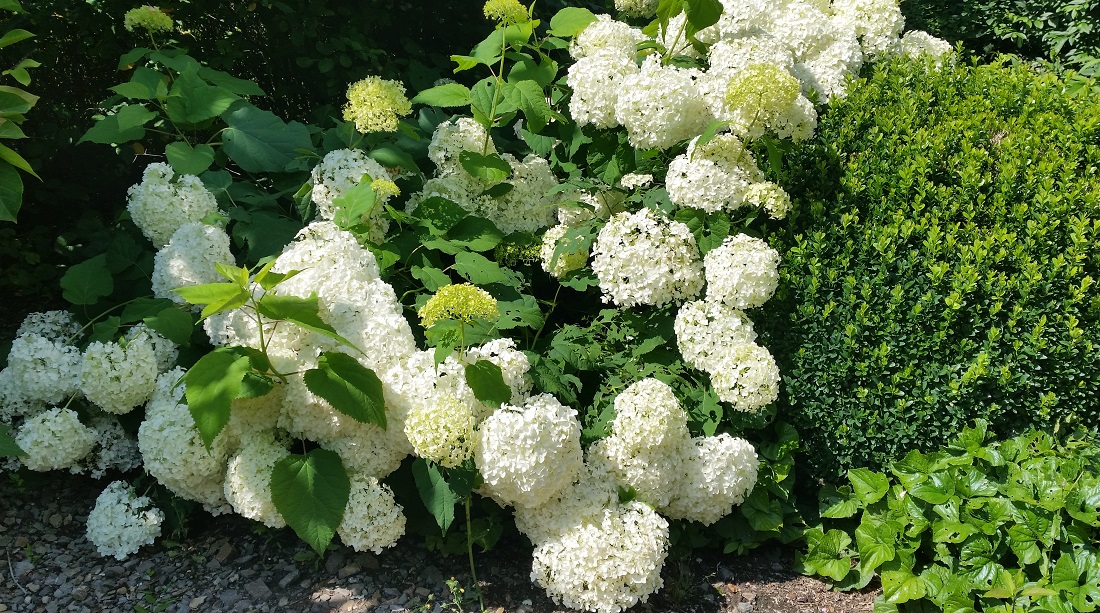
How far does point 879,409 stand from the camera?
3.19 meters

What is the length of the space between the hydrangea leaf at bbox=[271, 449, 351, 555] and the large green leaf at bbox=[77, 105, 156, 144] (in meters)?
1.57

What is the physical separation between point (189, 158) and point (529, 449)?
1.88 m

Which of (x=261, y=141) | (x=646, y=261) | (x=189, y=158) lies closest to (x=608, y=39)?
Result: (x=646, y=261)

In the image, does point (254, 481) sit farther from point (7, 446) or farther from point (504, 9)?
point (504, 9)

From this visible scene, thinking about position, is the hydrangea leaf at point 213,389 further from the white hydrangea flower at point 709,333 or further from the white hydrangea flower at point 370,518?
the white hydrangea flower at point 709,333

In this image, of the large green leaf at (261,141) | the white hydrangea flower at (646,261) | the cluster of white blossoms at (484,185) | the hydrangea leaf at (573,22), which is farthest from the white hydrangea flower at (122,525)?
the hydrangea leaf at (573,22)

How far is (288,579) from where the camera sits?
120 inches

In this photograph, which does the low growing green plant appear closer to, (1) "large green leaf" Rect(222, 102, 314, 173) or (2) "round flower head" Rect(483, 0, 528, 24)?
(2) "round flower head" Rect(483, 0, 528, 24)

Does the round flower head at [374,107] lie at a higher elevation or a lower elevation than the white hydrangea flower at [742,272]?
higher

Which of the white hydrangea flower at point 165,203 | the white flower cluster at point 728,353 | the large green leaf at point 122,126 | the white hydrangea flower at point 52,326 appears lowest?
the white hydrangea flower at point 52,326

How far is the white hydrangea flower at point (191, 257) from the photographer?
10.6ft

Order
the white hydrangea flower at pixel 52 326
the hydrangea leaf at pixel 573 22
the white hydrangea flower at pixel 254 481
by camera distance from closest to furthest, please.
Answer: the white hydrangea flower at pixel 254 481 < the white hydrangea flower at pixel 52 326 < the hydrangea leaf at pixel 573 22

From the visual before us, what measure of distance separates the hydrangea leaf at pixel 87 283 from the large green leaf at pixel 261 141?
0.70 meters

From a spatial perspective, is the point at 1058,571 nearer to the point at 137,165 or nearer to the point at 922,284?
the point at 922,284
